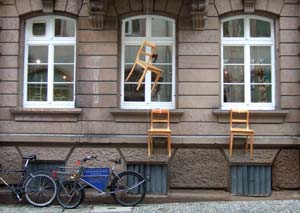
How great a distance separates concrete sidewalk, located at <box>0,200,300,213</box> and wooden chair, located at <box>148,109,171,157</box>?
117cm

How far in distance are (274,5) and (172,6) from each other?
218cm

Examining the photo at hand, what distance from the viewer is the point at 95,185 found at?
895 cm

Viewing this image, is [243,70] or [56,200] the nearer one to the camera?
[56,200]

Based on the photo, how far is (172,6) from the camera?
384 inches

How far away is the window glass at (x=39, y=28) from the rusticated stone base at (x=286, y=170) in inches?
227

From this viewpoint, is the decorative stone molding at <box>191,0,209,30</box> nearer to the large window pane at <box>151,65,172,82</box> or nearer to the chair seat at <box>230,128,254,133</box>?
the large window pane at <box>151,65,172,82</box>

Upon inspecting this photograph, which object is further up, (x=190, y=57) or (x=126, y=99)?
(x=190, y=57)

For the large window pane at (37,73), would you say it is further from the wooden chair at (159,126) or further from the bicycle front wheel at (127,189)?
the bicycle front wheel at (127,189)

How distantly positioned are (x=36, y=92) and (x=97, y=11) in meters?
2.24

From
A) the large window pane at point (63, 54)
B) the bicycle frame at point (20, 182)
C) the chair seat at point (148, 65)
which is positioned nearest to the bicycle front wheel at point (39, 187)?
the bicycle frame at point (20, 182)

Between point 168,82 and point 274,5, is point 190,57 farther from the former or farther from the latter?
point 274,5

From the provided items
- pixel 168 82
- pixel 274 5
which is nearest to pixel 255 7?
pixel 274 5

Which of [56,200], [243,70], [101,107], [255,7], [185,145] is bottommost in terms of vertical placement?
[56,200]

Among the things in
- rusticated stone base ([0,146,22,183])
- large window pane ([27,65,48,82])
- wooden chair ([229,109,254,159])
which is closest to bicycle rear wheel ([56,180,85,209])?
rusticated stone base ([0,146,22,183])
